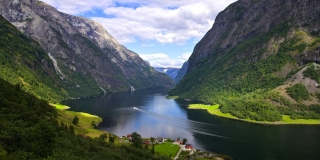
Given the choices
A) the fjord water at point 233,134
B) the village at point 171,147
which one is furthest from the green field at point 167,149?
the fjord water at point 233,134

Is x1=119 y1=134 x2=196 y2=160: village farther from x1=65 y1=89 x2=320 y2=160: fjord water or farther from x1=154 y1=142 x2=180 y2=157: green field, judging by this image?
x1=65 y1=89 x2=320 y2=160: fjord water

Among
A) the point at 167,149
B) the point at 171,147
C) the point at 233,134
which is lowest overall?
the point at 167,149

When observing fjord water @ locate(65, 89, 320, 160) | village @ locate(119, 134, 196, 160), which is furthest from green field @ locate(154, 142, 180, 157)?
fjord water @ locate(65, 89, 320, 160)

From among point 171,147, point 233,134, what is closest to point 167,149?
point 171,147

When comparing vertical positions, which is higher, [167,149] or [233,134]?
[233,134]

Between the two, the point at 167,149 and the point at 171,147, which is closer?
the point at 167,149

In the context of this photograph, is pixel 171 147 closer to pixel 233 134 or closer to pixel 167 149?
pixel 167 149

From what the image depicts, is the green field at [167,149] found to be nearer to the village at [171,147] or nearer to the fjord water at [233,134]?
the village at [171,147]

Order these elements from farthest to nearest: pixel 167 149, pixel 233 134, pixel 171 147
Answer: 1. pixel 233 134
2. pixel 171 147
3. pixel 167 149
